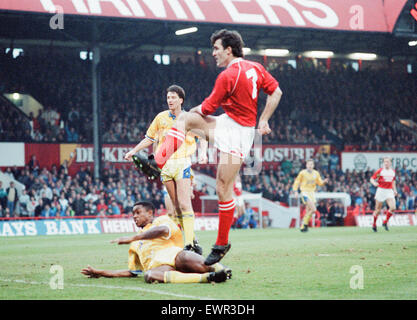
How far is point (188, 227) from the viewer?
998cm

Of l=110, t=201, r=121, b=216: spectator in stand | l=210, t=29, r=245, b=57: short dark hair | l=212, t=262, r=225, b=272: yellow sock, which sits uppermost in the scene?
l=210, t=29, r=245, b=57: short dark hair

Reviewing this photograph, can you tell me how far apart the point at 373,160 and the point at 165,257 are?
32.8 metres

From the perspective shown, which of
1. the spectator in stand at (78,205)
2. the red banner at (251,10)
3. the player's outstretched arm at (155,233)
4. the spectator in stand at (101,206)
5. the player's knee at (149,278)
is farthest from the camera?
the spectator in stand at (101,206)

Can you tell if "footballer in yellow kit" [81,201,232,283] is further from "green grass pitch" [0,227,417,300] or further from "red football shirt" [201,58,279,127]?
"red football shirt" [201,58,279,127]

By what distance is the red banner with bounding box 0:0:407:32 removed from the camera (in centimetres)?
2533

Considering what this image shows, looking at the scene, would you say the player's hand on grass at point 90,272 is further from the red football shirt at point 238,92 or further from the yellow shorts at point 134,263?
the red football shirt at point 238,92

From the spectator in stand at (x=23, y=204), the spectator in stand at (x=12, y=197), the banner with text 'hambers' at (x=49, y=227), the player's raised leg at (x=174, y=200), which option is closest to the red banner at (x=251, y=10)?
the spectator in stand at (x=12, y=197)

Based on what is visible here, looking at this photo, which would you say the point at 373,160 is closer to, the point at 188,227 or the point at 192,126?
the point at 188,227

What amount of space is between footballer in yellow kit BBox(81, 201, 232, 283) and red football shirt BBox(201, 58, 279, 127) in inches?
55.9

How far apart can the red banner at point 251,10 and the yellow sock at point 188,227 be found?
651 inches

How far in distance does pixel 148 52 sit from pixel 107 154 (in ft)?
33.5

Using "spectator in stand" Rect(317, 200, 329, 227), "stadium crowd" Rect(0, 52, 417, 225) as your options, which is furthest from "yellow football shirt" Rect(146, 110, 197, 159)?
"spectator in stand" Rect(317, 200, 329, 227)

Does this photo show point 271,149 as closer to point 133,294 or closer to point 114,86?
point 114,86

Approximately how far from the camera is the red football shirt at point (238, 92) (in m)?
8.09
